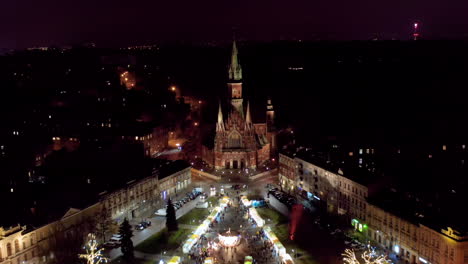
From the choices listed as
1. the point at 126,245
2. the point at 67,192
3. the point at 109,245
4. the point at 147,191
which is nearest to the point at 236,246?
the point at 126,245

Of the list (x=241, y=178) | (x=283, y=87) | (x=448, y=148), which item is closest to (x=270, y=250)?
(x=241, y=178)

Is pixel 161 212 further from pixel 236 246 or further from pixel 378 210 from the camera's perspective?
pixel 378 210

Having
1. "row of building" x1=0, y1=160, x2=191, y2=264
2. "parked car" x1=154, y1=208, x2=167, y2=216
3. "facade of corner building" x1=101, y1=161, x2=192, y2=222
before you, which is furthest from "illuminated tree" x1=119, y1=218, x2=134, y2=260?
"parked car" x1=154, y1=208, x2=167, y2=216

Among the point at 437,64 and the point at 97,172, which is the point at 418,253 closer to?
the point at 97,172

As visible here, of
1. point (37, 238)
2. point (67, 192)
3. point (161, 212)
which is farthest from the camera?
point (161, 212)

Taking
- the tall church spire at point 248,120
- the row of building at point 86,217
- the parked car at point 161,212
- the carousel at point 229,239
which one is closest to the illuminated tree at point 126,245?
the row of building at point 86,217

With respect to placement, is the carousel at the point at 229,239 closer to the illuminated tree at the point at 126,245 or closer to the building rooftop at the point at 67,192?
the illuminated tree at the point at 126,245

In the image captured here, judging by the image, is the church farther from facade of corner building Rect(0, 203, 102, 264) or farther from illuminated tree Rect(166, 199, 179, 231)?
facade of corner building Rect(0, 203, 102, 264)
